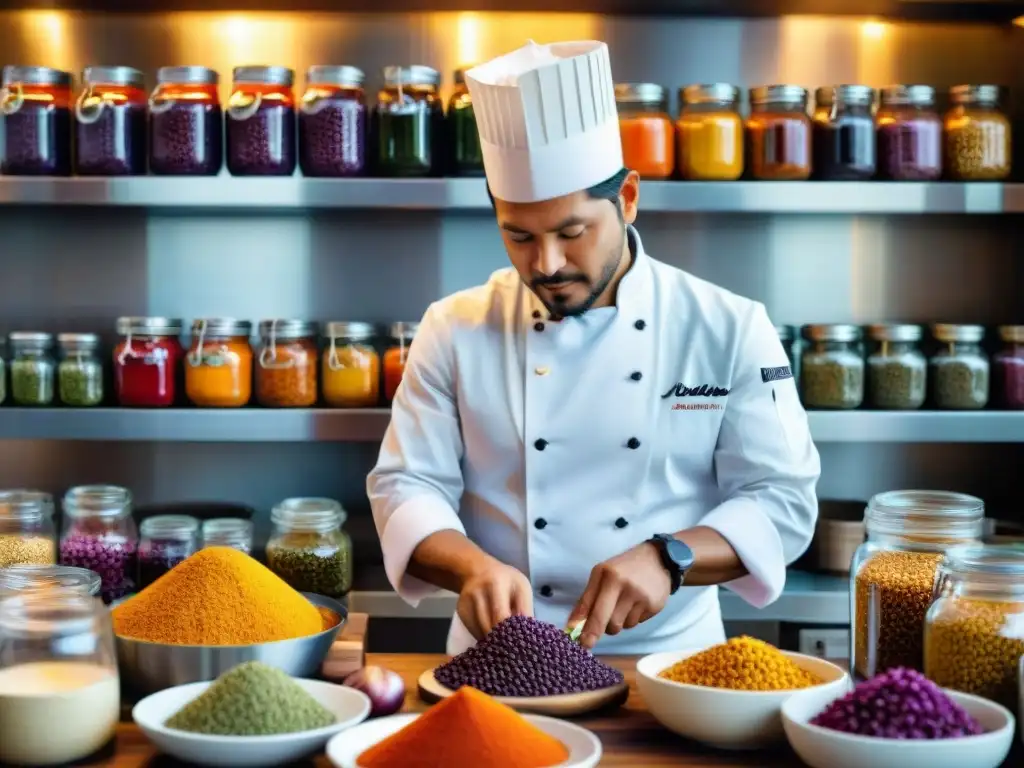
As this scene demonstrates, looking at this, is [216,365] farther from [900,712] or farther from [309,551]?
[900,712]

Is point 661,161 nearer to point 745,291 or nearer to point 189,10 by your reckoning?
point 745,291

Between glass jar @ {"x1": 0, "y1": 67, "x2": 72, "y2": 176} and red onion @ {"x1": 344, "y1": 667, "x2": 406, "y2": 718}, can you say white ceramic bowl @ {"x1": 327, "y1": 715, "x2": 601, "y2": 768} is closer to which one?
red onion @ {"x1": 344, "y1": 667, "x2": 406, "y2": 718}

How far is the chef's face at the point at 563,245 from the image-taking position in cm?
171

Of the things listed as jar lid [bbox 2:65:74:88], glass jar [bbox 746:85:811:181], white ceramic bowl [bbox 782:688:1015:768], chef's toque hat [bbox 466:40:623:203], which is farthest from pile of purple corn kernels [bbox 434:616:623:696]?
jar lid [bbox 2:65:74:88]

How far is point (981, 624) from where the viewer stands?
4.10 feet

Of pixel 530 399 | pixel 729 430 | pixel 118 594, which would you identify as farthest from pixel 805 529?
pixel 118 594

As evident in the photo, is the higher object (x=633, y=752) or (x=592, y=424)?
(x=592, y=424)

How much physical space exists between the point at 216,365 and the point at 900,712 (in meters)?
1.70

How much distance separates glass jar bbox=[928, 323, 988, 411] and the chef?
2.41 feet

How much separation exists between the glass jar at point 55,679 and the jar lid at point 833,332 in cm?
168

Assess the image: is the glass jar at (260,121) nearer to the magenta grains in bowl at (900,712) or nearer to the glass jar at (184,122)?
the glass jar at (184,122)

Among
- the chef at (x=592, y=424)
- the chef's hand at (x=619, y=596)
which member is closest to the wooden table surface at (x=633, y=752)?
the chef's hand at (x=619, y=596)

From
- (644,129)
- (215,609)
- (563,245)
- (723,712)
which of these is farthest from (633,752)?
(644,129)

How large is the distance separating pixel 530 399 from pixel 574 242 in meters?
0.32
